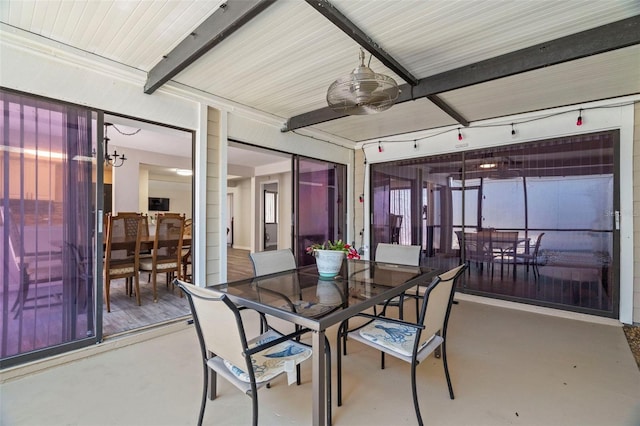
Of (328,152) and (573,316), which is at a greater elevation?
(328,152)

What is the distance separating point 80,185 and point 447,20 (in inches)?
127

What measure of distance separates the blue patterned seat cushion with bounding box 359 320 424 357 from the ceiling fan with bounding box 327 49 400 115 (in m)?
1.61

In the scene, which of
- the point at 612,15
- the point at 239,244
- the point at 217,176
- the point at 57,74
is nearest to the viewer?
the point at 612,15

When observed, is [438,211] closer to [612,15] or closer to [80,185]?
[612,15]

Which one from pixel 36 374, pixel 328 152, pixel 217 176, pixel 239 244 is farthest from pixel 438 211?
pixel 239 244

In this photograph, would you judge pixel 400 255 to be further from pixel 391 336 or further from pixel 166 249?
pixel 166 249

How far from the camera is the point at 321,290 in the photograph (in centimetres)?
201

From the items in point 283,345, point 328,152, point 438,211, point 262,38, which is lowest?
point 283,345

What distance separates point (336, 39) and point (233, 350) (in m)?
2.32

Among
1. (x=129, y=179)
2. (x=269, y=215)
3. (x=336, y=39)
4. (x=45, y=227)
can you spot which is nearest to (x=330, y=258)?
(x=336, y=39)

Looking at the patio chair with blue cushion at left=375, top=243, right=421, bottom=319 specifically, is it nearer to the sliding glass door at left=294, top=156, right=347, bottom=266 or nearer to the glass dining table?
the glass dining table

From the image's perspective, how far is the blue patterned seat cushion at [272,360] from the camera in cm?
150

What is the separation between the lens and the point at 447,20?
6.98 ft

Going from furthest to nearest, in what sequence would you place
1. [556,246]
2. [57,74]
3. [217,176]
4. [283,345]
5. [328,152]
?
[328,152]
[556,246]
[217,176]
[57,74]
[283,345]
